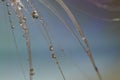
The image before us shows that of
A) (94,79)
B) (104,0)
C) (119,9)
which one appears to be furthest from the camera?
(119,9)

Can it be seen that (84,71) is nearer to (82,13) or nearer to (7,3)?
(82,13)

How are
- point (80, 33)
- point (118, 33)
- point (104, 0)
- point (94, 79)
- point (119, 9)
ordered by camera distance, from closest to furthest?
point (80, 33) < point (94, 79) < point (104, 0) < point (119, 9) < point (118, 33)

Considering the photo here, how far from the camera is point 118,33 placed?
114 cm

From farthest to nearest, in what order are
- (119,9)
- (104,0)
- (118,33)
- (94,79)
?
1. (118,33)
2. (119,9)
3. (104,0)
4. (94,79)

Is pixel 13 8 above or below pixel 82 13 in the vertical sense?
below

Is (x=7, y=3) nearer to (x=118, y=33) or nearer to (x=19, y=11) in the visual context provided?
(x=19, y=11)

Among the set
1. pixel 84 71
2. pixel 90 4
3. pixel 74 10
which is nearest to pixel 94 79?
pixel 84 71

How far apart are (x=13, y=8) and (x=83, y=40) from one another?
153mm

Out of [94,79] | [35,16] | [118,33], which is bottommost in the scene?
[94,79]

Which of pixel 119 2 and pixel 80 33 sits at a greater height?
pixel 119 2

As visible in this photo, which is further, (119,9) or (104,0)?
(119,9)

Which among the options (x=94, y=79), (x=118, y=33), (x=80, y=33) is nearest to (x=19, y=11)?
(x=80, y=33)

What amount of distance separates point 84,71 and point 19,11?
1.36ft

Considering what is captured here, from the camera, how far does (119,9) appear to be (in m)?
0.98
